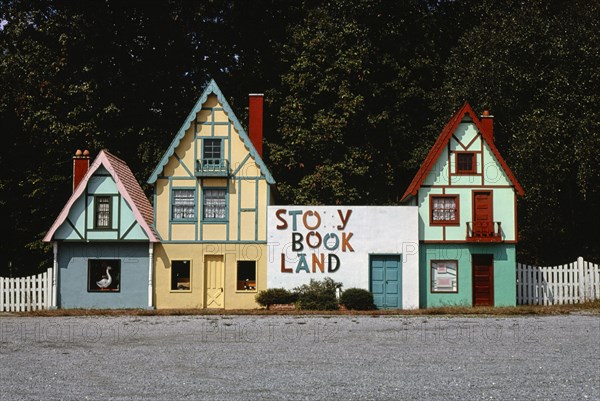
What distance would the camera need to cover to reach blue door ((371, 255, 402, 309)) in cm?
3416

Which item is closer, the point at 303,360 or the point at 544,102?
the point at 303,360

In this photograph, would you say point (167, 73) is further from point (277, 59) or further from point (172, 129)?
point (277, 59)

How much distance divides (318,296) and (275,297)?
1.80 meters

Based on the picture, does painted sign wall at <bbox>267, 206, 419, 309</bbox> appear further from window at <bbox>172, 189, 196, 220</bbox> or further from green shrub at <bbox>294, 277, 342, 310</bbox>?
window at <bbox>172, 189, 196, 220</bbox>

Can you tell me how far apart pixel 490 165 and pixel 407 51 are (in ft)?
45.1

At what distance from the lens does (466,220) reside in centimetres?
3528

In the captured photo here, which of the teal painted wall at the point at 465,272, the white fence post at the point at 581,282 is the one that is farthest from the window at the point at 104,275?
the white fence post at the point at 581,282

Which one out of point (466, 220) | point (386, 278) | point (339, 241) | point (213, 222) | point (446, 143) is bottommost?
point (386, 278)

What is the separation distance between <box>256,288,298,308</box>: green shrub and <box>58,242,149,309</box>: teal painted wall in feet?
15.7

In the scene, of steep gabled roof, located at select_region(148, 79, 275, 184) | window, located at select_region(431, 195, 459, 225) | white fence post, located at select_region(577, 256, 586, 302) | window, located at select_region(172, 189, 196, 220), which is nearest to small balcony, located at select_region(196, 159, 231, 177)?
window, located at select_region(172, 189, 196, 220)

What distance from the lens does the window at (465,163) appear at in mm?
35531

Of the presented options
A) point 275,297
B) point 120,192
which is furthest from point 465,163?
point 120,192

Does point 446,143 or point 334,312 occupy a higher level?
point 446,143

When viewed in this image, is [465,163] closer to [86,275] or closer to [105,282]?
[105,282]
